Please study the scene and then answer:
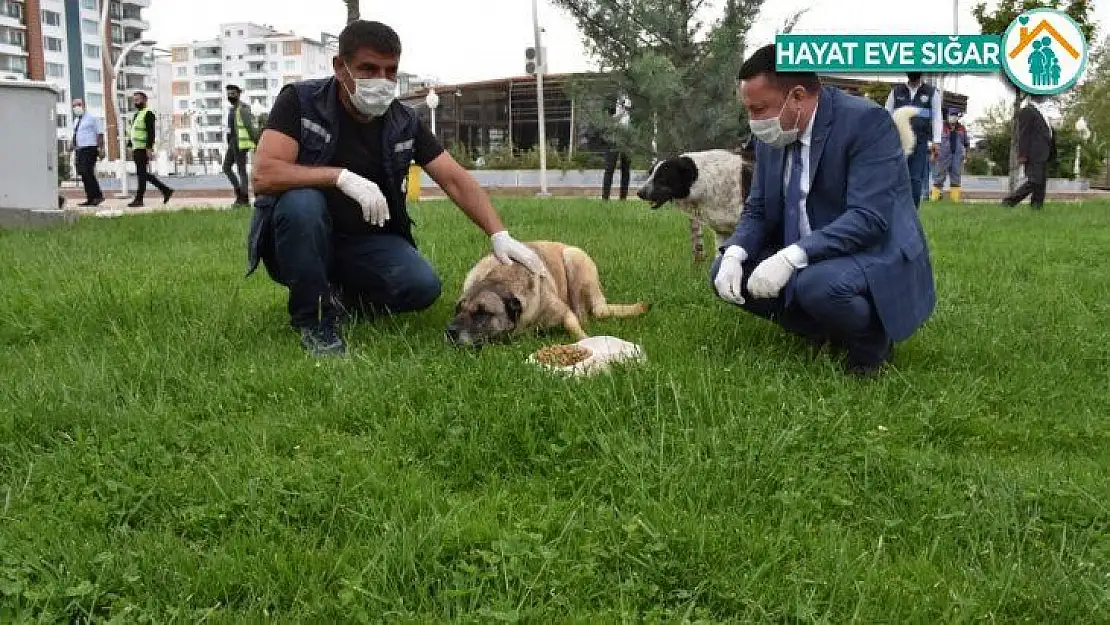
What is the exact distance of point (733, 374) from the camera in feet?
12.3

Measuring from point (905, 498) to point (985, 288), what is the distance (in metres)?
3.81

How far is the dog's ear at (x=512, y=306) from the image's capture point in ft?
15.3

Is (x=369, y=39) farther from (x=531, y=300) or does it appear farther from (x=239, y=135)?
(x=239, y=135)

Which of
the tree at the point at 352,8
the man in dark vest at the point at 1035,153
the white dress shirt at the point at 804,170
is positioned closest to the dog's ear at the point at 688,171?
the white dress shirt at the point at 804,170

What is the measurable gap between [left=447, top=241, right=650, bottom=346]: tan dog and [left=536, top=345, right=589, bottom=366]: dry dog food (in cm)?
53

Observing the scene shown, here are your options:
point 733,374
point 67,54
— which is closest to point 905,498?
point 733,374

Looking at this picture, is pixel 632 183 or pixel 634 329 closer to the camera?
pixel 634 329

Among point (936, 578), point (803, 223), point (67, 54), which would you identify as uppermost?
point (67, 54)

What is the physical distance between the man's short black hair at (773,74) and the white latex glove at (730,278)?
0.78 m

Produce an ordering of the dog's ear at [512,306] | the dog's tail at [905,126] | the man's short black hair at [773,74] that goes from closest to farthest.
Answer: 1. the man's short black hair at [773,74]
2. the dog's ear at [512,306]
3. the dog's tail at [905,126]

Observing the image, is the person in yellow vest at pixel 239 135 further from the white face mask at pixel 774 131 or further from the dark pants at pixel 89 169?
the white face mask at pixel 774 131

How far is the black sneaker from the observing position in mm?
4273

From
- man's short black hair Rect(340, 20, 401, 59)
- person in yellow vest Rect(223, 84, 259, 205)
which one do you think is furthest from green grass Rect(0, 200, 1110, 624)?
person in yellow vest Rect(223, 84, 259, 205)

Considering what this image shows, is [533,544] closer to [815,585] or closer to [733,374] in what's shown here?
[815,585]
